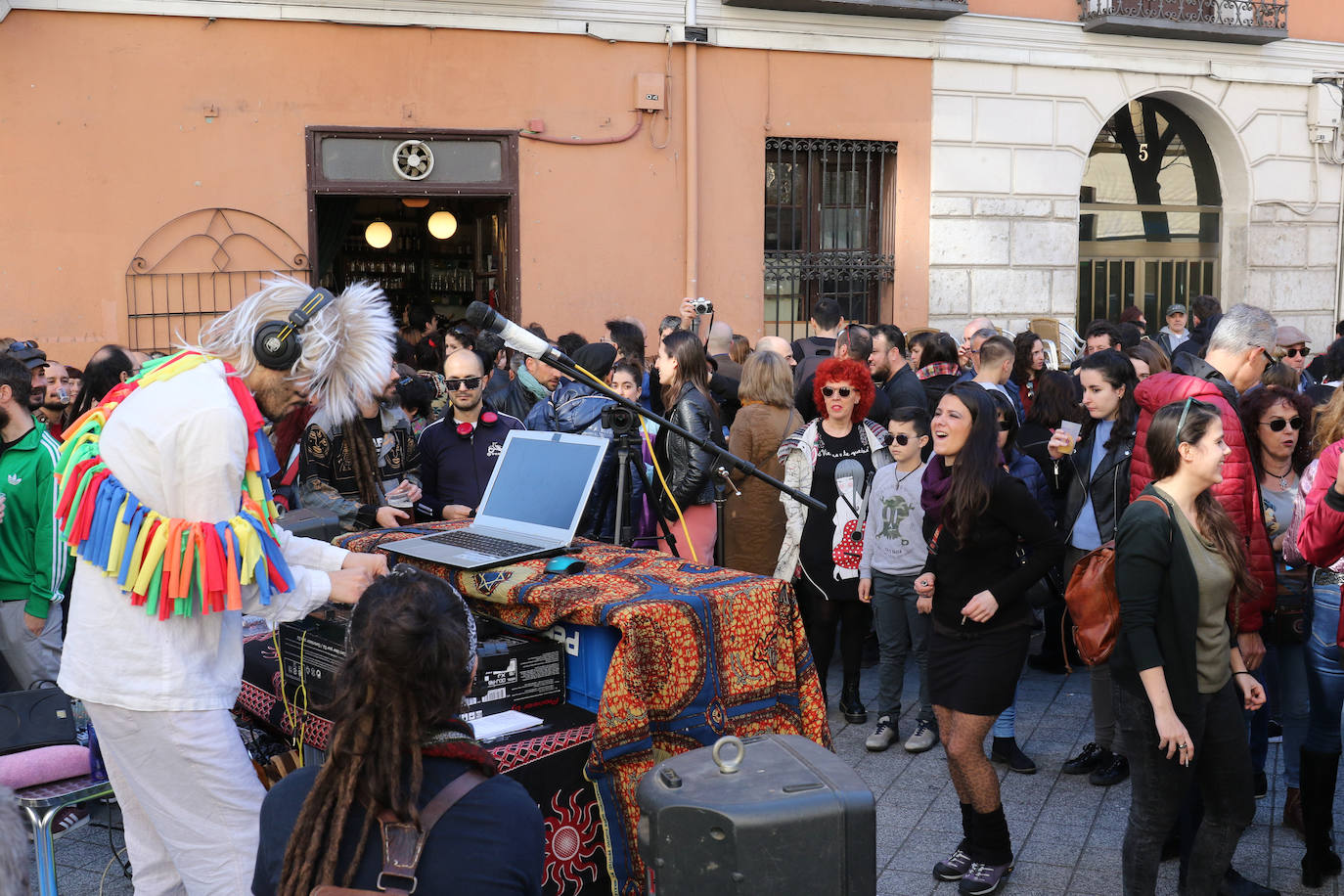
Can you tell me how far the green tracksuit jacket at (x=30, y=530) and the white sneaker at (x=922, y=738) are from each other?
3979 millimetres

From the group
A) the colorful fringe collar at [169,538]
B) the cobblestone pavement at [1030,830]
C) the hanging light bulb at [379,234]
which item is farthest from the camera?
the hanging light bulb at [379,234]

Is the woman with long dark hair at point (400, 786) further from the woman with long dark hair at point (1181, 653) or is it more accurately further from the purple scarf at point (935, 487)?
the purple scarf at point (935, 487)

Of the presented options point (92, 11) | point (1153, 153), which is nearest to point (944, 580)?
point (92, 11)

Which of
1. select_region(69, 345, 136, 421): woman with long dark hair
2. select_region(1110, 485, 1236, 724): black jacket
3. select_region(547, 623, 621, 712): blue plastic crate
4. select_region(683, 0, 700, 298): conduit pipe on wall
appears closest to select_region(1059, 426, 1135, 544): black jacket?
select_region(1110, 485, 1236, 724): black jacket

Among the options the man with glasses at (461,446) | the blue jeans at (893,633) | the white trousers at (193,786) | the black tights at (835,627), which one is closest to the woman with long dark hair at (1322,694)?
the blue jeans at (893,633)

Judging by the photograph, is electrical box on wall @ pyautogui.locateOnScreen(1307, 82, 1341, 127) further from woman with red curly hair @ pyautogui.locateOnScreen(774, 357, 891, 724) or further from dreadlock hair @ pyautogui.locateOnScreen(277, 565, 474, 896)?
dreadlock hair @ pyautogui.locateOnScreen(277, 565, 474, 896)

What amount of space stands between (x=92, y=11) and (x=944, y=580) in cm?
921

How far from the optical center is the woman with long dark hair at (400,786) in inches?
83.7

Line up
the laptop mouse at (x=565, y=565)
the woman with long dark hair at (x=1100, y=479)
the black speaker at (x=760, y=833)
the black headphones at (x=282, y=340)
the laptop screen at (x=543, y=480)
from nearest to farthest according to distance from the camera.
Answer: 1. the black speaker at (x=760, y=833)
2. the black headphones at (x=282, y=340)
3. the laptop mouse at (x=565, y=565)
4. the laptop screen at (x=543, y=480)
5. the woman with long dark hair at (x=1100, y=479)

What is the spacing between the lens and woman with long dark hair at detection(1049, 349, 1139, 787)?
5.47 m

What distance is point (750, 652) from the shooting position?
11.6ft

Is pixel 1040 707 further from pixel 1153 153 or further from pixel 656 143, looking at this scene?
pixel 1153 153

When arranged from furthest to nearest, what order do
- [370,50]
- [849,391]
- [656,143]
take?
[656,143] → [370,50] → [849,391]

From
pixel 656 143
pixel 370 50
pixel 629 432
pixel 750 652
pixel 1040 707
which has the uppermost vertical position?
pixel 370 50
